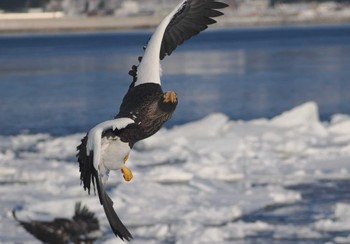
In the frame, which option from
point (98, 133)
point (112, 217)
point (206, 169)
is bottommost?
point (206, 169)

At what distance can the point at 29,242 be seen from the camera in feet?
35.1

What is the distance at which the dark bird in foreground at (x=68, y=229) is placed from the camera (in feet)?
31.7

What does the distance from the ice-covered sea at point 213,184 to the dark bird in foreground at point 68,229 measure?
A: 0.63m

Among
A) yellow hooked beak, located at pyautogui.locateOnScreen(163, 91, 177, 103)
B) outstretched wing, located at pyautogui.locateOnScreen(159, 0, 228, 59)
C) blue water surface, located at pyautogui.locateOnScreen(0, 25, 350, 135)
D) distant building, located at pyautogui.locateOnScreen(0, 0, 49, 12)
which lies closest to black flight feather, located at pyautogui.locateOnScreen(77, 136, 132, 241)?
yellow hooked beak, located at pyautogui.locateOnScreen(163, 91, 177, 103)

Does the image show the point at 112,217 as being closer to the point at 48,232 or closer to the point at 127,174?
the point at 127,174

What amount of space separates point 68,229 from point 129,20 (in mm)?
83258

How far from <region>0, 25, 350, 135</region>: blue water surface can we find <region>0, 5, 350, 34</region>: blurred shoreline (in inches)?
1249

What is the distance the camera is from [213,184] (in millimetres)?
13156

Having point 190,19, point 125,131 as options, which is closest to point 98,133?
point 125,131

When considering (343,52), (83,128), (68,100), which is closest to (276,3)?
(343,52)

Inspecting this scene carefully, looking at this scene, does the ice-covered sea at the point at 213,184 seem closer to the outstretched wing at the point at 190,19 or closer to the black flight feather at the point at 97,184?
the outstretched wing at the point at 190,19

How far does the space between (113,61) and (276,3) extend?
44936mm

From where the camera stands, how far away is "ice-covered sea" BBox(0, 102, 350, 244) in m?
11.0

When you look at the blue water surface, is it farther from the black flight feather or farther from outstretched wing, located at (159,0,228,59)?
the black flight feather
